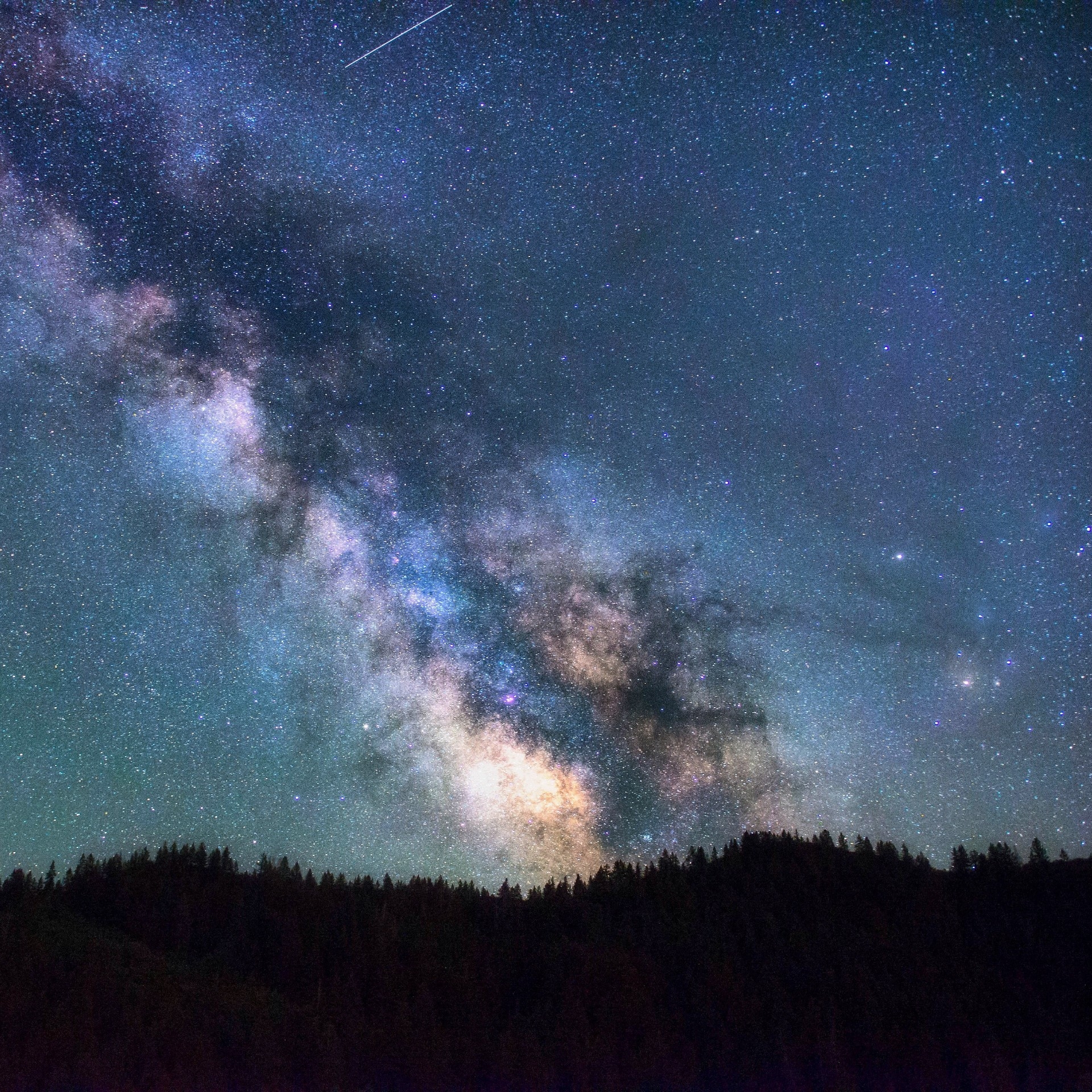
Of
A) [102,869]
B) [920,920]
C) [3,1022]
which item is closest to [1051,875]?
[920,920]

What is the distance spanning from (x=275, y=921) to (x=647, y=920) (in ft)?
112

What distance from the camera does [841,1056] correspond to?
54938 millimetres

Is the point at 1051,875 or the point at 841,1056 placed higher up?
the point at 1051,875

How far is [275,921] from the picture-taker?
76.7m

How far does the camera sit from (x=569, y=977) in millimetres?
70500

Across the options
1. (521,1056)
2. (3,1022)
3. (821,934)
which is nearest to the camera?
(3,1022)

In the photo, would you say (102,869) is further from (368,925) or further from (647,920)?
(647,920)

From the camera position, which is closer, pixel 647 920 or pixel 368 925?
pixel 368 925

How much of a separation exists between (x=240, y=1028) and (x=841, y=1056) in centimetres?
3789

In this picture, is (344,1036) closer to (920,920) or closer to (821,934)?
(821,934)

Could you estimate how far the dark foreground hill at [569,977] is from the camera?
5106cm

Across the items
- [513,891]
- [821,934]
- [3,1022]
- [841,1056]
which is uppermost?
[513,891]

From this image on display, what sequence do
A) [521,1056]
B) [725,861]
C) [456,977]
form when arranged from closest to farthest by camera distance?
[521,1056], [456,977], [725,861]

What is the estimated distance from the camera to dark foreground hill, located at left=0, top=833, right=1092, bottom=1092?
168 ft
